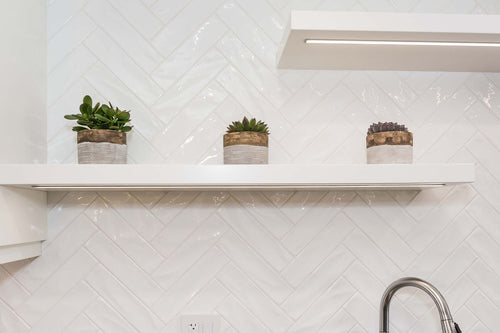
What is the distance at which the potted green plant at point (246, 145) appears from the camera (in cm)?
113

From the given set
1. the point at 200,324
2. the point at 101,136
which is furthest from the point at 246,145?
the point at 200,324

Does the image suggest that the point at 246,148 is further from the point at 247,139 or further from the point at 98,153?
the point at 98,153

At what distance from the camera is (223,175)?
1.03m

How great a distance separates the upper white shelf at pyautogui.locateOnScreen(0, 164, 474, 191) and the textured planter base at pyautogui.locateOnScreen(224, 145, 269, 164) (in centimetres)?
9

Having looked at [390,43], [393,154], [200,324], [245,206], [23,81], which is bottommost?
[200,324]

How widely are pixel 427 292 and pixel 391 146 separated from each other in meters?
0.39

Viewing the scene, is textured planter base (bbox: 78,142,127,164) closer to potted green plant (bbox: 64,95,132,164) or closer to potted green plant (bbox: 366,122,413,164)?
potted green plant (bbox: 64,95,132,164)

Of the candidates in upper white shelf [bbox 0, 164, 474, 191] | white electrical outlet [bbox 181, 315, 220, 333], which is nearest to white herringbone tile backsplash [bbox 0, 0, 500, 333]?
white electrical outlet [bbox 181, 315, 220, 333]

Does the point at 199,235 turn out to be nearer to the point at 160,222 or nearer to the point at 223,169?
the point at 160,222

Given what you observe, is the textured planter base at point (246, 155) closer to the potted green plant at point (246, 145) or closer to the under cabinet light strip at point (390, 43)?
the potted green plant at point (246, 145)

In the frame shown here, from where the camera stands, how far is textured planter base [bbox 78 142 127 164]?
3.62ft

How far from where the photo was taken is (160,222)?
1286 millimetres

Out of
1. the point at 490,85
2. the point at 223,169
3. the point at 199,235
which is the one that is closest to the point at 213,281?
the point at 199,235

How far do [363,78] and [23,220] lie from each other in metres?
1.02
